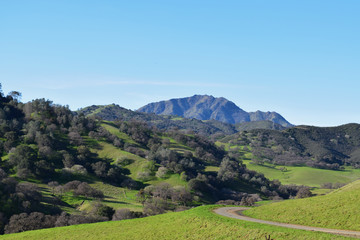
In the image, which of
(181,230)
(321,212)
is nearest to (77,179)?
(181,230)

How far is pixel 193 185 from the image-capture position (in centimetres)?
15350

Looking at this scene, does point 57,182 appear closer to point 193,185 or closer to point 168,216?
point 193,185

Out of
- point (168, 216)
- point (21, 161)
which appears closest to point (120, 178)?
point (21, 161)

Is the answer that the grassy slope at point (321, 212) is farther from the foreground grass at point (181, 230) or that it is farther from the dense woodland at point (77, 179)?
the dense woodland at point (77, 179)

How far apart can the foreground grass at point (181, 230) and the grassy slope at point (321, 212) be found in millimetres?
6067

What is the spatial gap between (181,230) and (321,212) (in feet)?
63.3

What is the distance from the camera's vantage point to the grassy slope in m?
44.3

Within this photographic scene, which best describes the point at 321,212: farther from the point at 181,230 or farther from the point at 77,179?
the point at 77,179

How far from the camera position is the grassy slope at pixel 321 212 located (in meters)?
44.3

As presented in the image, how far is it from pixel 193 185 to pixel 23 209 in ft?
260

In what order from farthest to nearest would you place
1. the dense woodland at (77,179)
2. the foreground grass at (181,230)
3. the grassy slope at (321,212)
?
the dense woodland at (77,179)
the grassy slope at (321,212)
the foreground grass at (181,230)

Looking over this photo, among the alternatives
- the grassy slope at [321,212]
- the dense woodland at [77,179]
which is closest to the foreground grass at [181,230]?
the grassy slope at [321,212]

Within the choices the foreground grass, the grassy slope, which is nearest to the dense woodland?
the foreground grass

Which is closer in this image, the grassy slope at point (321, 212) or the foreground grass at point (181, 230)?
the foreground grass at point (181, 230)
